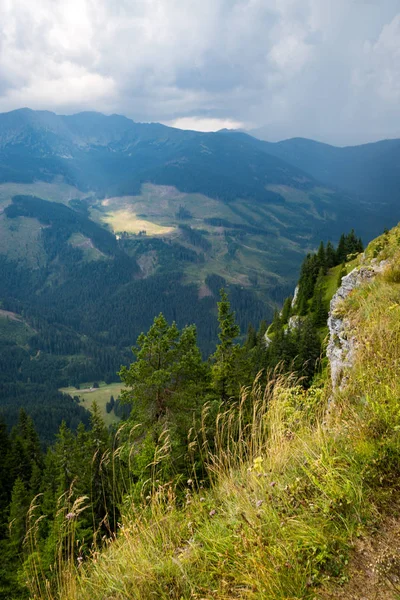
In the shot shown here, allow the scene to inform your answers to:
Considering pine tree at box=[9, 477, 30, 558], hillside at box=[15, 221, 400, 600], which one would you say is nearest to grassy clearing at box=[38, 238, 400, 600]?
hillside at box=[15, 221, 400, 600]

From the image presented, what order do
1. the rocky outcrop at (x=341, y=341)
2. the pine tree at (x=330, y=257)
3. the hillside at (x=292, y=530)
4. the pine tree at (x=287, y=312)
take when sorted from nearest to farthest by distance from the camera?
the hillside at (x=292, y=530) < the rocky outcrop at (x=341, y=341) < the pine tree at (x=287, y=312) < the pine tree at (x=330, y=257)

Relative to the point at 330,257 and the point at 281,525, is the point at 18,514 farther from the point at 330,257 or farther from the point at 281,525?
the point at 330,257

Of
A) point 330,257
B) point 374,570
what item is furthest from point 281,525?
point 330,257

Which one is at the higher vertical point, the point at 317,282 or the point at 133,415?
the point at 317,282

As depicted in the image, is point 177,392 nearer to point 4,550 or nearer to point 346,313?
point 346,313

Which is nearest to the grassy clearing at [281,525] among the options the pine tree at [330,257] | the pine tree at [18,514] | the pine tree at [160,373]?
the pine tree at [160,373]

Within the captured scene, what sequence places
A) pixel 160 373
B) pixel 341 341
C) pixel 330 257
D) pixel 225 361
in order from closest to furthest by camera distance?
pixel 341 341, pixel 160 373, pixel 225 361, pixel 330 257

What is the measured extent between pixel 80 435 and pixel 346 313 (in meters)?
32.2

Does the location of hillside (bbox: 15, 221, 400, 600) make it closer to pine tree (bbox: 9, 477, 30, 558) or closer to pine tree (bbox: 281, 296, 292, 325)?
pine tree (bbox: 9, 477, 30, 558)

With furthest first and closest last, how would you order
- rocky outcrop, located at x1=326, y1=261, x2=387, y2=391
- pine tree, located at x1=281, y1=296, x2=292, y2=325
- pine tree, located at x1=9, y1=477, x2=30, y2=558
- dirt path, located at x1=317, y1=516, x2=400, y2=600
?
pine tree, located at x1=281, y1=296, x2=292, y2=325, pine tree, located at x1=9, y1=477, x2=30, y2=558, rocky outcrop, located at x1=326, y1=261, x2=387, y2=391, dirt path, located at x1=317, y1=516, x2=400, y2=600

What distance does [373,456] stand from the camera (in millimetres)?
3846

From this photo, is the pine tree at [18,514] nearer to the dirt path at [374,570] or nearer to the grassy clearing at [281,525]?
the grassy clearing at [281,525]

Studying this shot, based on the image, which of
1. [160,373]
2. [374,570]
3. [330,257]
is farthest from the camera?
[330,257]

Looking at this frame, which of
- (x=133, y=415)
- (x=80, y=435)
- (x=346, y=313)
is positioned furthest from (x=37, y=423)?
(x=346, y=313)
